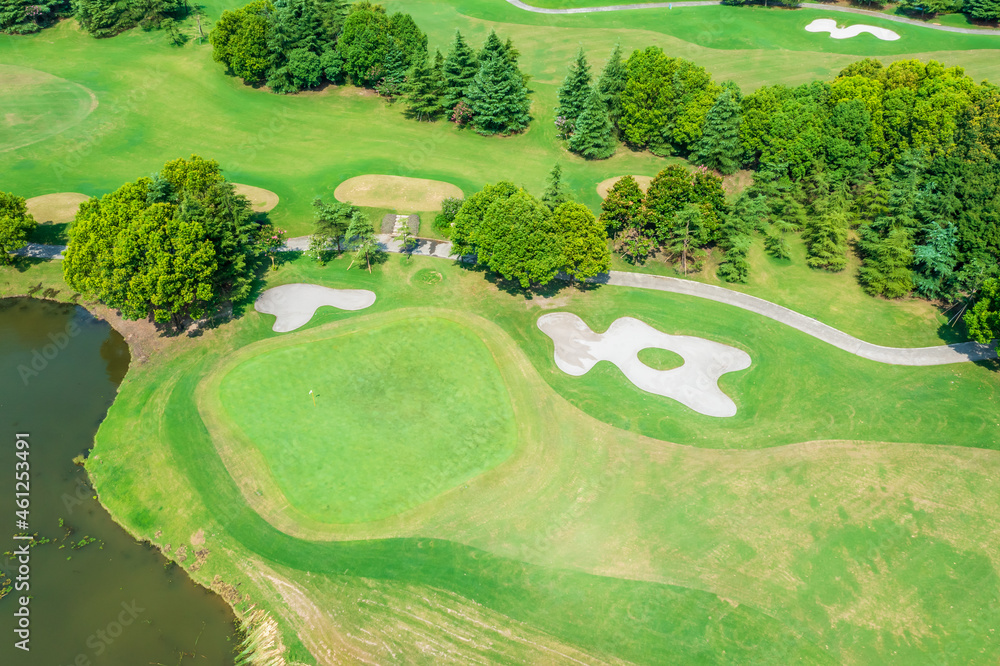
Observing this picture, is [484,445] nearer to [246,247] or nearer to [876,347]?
[246,247]

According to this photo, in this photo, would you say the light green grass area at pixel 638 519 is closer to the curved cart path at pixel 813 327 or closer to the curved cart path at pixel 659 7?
the curved cart path at pixel 813 327

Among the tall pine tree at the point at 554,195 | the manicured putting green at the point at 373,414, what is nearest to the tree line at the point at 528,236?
the tall pine tree at the point at 554,195

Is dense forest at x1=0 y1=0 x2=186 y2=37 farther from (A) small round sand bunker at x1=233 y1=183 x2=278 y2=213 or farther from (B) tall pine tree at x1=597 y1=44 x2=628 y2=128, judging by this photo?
(B) tall pine tree at x1=597 y1=44 x2=628 y2=128

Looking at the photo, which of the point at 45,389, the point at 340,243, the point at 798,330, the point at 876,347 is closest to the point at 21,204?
the point at 45,389

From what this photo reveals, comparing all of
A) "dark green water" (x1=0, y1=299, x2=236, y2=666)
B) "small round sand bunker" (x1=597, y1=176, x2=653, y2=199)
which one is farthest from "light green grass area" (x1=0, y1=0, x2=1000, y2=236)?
"dark green water" (x1=0, y1=299, x2=236, y2=666)

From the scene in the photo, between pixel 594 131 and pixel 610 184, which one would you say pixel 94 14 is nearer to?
pixel 594 131

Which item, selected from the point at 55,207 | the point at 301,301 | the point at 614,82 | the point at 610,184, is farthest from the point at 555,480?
the point at 55,207

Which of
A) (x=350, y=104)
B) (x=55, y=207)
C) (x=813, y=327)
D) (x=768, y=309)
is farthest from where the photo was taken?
(x=350, y=104)
